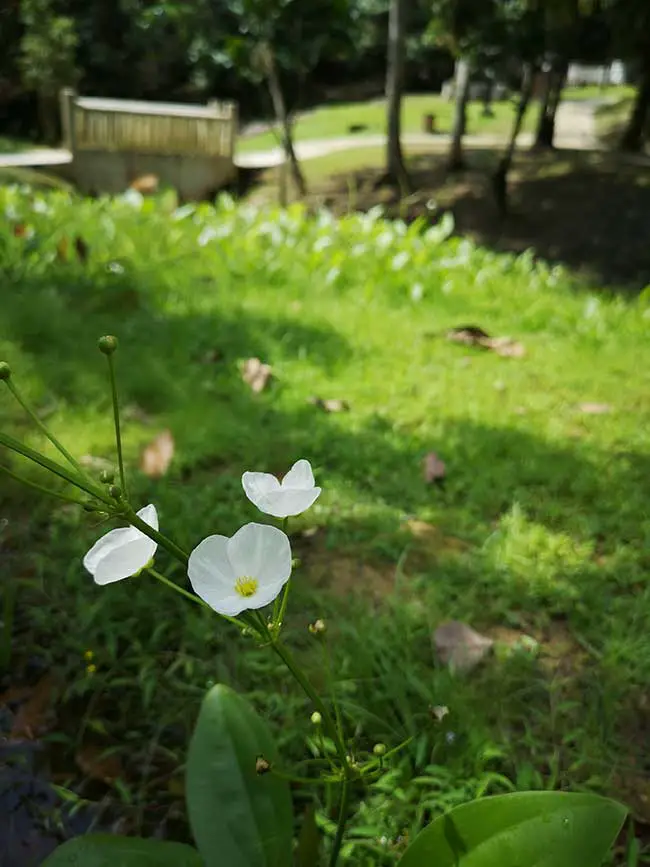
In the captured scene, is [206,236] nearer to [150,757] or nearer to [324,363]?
[324,363]

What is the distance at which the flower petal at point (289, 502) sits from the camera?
2.51 ft

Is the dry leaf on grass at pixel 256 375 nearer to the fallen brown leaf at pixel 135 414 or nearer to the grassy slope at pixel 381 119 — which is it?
the fallen brown leaf at pixel 135 414

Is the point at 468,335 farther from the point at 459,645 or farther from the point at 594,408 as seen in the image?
the point at 459,645

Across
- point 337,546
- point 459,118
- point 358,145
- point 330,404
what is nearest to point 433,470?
point 337,546

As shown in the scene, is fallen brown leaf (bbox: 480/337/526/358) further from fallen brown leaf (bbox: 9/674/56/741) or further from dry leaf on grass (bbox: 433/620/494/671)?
fallen brown leaf (bbox: 9/674/56/741)

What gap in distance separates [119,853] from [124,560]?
51 centimetres

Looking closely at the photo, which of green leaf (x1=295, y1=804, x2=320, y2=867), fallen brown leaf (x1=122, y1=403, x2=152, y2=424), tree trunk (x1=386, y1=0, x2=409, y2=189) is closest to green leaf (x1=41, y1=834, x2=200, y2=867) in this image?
green leaf (x1=295, y1=804, x2=320, y2=867)

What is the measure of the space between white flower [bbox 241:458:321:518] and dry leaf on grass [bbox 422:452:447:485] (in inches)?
58.8

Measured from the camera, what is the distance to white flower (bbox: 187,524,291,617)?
72 cm

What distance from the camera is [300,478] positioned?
0.81 meters

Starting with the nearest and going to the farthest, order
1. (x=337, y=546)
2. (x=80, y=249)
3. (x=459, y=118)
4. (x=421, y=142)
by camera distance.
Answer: (x=337, y=546) → (x=80, y=249) → (x=459, y=118) → (x=421, y=142)

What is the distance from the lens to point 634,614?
1.74 meters

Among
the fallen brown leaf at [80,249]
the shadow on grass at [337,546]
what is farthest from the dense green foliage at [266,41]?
the shadow on grass at [337,546]

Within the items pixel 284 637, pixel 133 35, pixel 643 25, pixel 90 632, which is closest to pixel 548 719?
pixel 284 637
